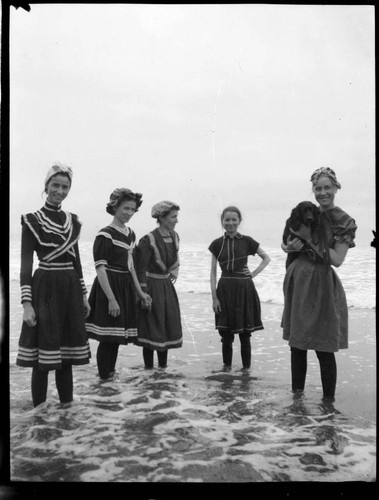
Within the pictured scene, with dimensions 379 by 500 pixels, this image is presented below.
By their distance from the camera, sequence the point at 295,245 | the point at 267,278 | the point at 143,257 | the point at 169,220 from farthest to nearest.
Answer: the point at 267,278 → the point at 169,220 → the point at 143,257 → the point at 295,245

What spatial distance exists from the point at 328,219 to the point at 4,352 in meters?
2.39

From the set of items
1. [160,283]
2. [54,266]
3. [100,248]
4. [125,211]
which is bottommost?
[160,283]

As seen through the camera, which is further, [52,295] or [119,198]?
[119,198]

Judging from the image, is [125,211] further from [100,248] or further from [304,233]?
[304,233]

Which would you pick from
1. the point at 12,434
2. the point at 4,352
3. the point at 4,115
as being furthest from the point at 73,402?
the point at 4,115

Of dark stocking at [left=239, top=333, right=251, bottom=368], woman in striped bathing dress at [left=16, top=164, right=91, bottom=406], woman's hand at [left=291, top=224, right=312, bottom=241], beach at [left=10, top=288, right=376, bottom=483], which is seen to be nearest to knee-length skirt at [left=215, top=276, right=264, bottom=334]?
dark stocking at [left=239, top=333, right=251, bottom=368]

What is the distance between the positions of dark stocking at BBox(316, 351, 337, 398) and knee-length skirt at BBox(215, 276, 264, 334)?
116cm

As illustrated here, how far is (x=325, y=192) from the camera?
3482mm

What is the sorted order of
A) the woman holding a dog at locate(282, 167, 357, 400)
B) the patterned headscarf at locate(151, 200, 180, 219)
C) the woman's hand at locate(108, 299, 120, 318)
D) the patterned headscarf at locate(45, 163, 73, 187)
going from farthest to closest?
the patterned headscarf at locate(151, 200, 180, 219), the woman's hand at locate(108, 299, 120, 318), the woman holding a dog at locate(282, 167, 357, 400), the patterned headscarf at locate(45, 163, 73, 187)

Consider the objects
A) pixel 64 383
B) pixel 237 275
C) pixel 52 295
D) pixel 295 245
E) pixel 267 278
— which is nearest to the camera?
pixel 52 295

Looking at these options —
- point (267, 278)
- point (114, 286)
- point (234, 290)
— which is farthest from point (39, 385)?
point (267, 278)

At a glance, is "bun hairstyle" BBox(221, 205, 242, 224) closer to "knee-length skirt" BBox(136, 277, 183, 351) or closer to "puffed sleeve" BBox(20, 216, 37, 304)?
"knee-length skirt" BBox(136, 277, 183, 351)

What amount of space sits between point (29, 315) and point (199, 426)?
1.30 meters

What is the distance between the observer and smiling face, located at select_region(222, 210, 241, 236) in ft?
15.1
